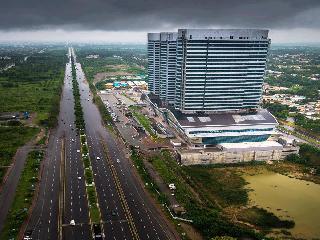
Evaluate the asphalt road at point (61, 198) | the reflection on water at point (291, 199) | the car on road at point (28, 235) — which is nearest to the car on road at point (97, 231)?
the asphalt road at point (61, 198)

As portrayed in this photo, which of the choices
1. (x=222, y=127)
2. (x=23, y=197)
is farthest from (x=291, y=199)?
(x=23, y=197)

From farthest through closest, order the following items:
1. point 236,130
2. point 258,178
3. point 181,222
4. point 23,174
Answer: point 236,130 → point 258,178 → point 23,174 → point 181,222

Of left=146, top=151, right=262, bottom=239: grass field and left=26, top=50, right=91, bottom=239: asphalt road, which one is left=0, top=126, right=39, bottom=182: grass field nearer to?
left=26, top=50, right=91, bottom=239: asphalt road

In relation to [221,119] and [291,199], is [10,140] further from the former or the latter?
[291,199]

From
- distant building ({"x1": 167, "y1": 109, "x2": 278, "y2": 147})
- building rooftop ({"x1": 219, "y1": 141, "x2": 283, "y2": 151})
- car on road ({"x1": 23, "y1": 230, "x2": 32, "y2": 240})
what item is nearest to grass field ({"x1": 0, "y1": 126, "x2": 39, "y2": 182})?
car on road ({"x1": 23, "y1": 230, "x2": 32, "y2": 240})

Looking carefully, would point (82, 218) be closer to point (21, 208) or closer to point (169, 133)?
point (21, 208)

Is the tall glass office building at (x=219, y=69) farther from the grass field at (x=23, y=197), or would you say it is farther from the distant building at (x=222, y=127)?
the grass field at (x=23, y=197)

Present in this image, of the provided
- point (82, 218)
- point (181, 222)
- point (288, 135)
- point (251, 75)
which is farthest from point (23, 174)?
point (288, 135)
